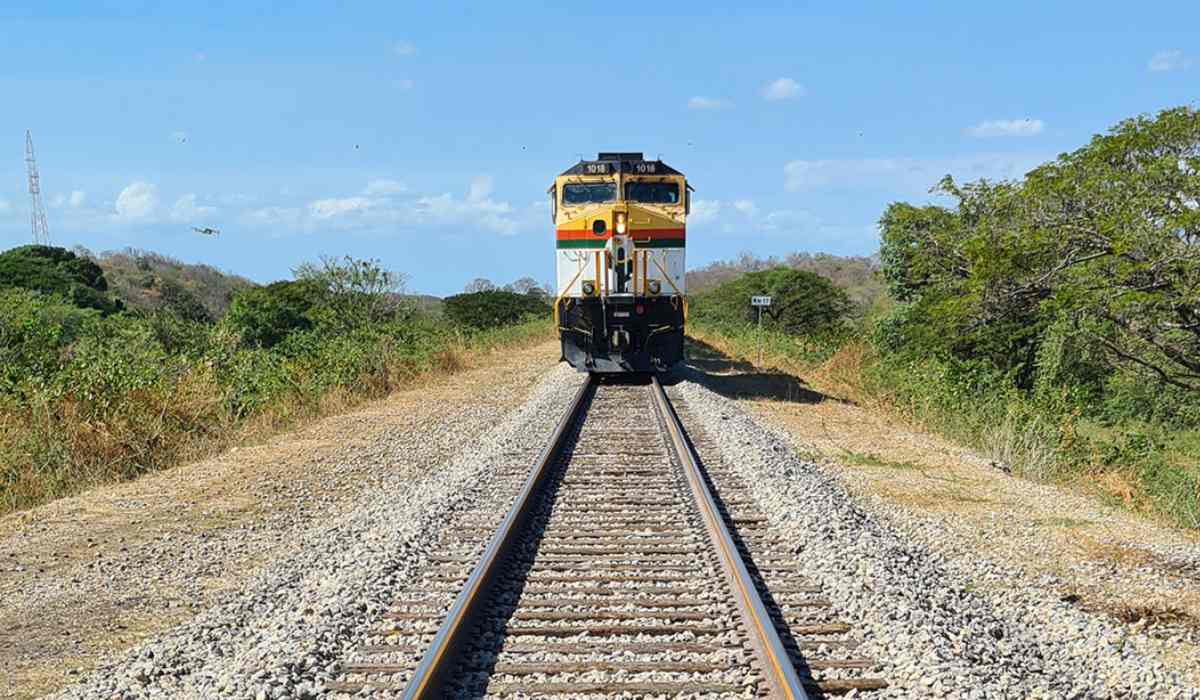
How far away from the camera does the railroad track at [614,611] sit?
15.3 ft

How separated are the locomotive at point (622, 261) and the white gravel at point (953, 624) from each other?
9560 mm

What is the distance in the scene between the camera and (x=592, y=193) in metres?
18.0

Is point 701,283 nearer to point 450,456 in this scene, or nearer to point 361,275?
point 361,275

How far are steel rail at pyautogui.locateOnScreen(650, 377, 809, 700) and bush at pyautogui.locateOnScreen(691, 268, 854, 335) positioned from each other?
37.2m

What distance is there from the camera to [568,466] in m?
10.3

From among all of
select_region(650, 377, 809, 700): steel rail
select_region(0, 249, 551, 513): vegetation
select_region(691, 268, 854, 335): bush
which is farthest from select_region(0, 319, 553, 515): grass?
select_region(691, 268, 854, 335): bush

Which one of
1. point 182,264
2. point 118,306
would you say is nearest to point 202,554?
point 118,306

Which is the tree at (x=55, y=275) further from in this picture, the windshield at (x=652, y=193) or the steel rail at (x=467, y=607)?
the steel rail at (x=467, y=607)

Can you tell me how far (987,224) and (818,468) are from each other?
28.4ft

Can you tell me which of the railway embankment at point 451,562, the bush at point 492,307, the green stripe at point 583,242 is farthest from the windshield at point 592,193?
the bush at point 492,307

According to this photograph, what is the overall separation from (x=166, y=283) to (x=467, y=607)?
5161 centimetres

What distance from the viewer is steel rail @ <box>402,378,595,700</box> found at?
14.5 ft

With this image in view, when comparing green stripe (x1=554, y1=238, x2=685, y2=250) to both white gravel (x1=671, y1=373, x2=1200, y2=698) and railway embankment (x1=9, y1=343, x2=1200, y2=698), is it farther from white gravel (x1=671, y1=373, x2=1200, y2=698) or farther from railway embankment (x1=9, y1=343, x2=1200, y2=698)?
white gravel (x1=671, y1=373, x2=1200, y2=698)

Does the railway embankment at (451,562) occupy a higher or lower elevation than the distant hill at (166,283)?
lower
